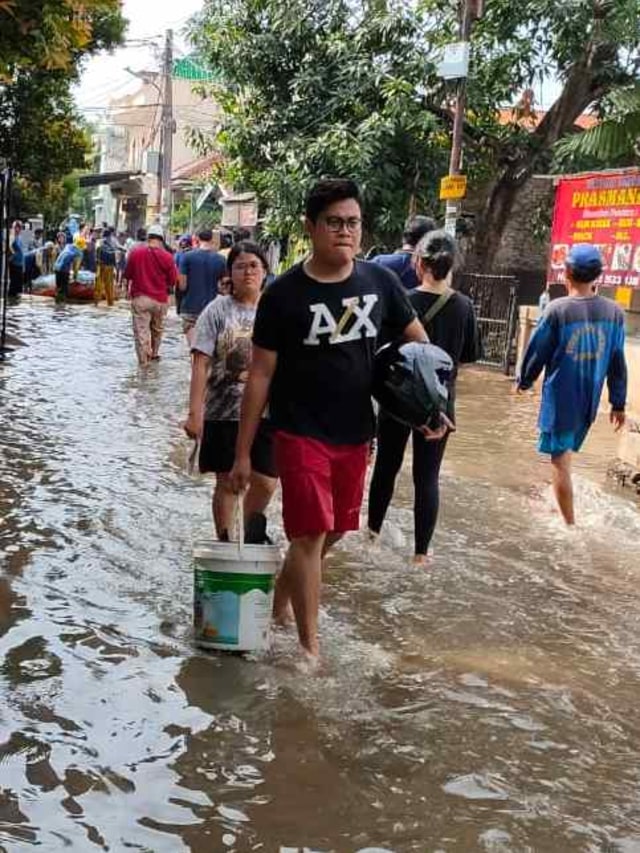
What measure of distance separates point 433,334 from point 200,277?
623 centimetres

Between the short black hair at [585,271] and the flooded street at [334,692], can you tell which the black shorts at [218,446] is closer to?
the flooded street at [334,692]

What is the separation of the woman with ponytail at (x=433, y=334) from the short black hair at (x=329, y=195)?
1615 mm

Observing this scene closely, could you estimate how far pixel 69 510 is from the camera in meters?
6.28

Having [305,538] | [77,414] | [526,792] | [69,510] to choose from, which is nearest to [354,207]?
[305,538]

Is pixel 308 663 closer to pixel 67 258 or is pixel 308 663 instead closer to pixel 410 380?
pixel 410 380

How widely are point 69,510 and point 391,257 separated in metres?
3.01

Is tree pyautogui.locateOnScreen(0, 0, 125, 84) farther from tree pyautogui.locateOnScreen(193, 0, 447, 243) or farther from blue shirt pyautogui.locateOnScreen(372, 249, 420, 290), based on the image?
tree pyautogui.locateOnScreen(193, 0, 447, 243)

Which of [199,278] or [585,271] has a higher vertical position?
[585,271]

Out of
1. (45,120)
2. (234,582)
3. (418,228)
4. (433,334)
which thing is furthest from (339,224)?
(45,120)

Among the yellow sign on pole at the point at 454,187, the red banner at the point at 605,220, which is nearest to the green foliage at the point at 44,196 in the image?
the yellow sign on pole at the point at 454,187

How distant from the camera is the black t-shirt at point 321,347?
3846 mm

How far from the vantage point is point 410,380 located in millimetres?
4266

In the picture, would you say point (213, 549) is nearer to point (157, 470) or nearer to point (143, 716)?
point (143, 716)

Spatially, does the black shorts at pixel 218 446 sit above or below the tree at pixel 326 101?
below
